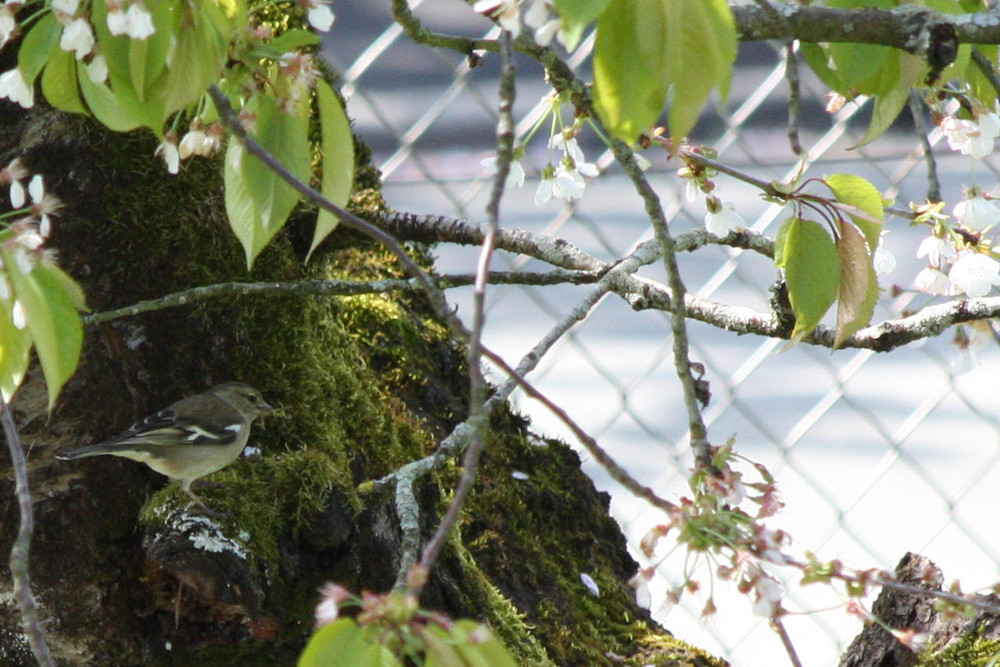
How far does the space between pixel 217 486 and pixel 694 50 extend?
1.23 meters

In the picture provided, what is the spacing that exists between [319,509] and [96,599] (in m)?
0.37

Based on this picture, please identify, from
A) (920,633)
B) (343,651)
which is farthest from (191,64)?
(920,633)

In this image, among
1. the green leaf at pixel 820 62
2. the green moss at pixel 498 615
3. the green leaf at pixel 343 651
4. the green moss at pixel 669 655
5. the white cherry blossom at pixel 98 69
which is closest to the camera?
the green leaf at pixel 343 651

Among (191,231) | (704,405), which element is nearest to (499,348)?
(704,405)

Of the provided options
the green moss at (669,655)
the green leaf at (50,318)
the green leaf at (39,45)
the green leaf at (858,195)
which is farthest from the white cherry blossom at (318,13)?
the green moss at (669,655)

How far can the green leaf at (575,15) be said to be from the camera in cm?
81

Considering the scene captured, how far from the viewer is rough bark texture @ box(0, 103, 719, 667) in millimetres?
1769

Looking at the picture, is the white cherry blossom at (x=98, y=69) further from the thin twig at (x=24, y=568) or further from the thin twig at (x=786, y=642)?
the thin twig at (x=786, y=642)

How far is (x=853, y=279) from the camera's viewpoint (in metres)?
1.37

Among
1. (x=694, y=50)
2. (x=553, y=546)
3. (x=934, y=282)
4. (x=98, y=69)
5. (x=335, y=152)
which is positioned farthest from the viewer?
(x=553, y=546)

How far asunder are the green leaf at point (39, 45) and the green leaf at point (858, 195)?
34.9 inches

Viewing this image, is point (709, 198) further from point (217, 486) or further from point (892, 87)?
point (217, 486)

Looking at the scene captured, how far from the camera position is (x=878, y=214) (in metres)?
1.35

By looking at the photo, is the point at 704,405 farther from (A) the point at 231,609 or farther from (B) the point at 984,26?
(B) the point at 984,26
